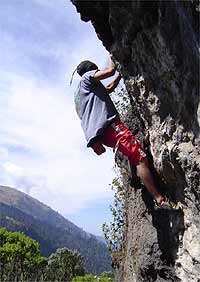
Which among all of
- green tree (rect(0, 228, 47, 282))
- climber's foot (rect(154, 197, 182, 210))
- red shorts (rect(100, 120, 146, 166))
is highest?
green tree (rect(0, 228, 47, 282))

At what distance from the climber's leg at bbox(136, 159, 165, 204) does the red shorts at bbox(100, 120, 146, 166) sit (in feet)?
0.38

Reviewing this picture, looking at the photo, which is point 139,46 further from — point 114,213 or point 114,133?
point 114,213

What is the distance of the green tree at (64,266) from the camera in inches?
3359

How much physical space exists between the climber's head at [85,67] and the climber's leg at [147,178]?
1905mm

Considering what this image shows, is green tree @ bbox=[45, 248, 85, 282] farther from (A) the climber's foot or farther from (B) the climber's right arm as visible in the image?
(B) the climber's right arm

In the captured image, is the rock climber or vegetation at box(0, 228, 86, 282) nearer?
the rock climber

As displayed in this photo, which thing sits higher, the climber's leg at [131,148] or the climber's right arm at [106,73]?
the climber's right arm at [106,73]

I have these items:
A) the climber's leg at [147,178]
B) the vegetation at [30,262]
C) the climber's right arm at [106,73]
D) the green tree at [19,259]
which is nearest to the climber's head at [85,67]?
the climber's right arm at [106,73]

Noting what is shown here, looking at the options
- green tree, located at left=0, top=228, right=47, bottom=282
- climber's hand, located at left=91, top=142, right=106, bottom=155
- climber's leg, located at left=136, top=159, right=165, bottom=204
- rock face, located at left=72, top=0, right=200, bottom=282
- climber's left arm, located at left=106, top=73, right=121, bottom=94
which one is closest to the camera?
rock face, located at left=72, top=0, right=200, bottom=282

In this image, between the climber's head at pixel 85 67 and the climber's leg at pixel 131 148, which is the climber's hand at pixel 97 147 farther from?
the climber's head at pixel 85 67

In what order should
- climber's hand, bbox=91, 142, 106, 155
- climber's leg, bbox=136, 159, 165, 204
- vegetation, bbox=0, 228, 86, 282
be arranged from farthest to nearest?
vegetation, bbox=0, 228, 86, 282 → climber's hand, bbox=91, 142, 106, 155 → climber's leg, bbox=136, 159, 165, 204

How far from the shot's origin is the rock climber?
331 inches

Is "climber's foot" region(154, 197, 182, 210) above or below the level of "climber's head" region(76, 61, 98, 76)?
below

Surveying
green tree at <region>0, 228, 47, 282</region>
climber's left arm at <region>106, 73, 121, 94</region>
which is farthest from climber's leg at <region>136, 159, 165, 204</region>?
green tree at <region>0, 228, 47, 282</region>
